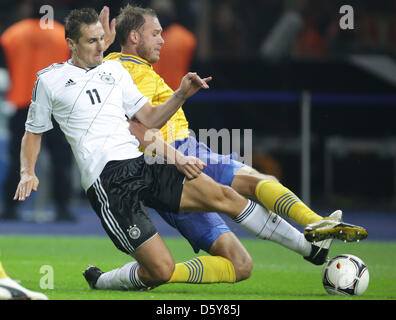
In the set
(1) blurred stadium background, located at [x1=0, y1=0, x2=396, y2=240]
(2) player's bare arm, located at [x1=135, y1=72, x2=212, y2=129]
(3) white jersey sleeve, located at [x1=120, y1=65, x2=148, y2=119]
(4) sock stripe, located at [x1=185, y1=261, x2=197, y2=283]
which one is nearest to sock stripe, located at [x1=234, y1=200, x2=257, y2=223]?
(4) sock stripe, located at [x1=185, y1=261, x2=197, y2=283]

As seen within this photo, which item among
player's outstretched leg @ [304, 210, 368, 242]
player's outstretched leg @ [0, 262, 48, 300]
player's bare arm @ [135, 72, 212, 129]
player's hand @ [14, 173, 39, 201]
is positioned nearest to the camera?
player's outstretched leg @ [0, 262, 48, 300]

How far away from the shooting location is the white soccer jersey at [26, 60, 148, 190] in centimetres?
541

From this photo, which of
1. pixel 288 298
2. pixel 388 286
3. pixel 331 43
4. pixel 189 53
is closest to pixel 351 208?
pixel 331 43

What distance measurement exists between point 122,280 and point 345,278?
1.42m

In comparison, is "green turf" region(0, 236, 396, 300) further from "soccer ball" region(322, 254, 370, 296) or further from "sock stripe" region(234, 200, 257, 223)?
"sock stripe" region(234, 200, 257, 223)

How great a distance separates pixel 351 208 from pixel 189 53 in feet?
12.3

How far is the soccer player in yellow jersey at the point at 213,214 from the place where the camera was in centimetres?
546

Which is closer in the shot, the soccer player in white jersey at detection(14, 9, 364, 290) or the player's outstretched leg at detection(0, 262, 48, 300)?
the player's outstretched leg at detection(0, 262, 48, 300)

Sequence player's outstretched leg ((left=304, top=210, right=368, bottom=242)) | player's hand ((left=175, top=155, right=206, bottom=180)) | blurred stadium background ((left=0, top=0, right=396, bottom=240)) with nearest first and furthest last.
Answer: player's outstretched leg ((left=304, top=210, right=368, bottom=242)) → player's hand ((left=175, top=155, right=206, bottom=180)) → blurred stadium background ((left=0, top=0, right=396, bottom=240))

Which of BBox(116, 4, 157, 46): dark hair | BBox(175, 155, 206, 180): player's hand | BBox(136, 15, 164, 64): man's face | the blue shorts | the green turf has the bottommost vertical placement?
the green turf

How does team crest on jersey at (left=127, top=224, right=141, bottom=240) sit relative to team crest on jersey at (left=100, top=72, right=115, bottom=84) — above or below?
below

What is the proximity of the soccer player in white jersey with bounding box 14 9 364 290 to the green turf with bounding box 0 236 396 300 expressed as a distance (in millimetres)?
360

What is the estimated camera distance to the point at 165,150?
5.40m

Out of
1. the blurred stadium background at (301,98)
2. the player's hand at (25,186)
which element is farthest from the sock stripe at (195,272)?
the blurred stadium background at (301,98)
